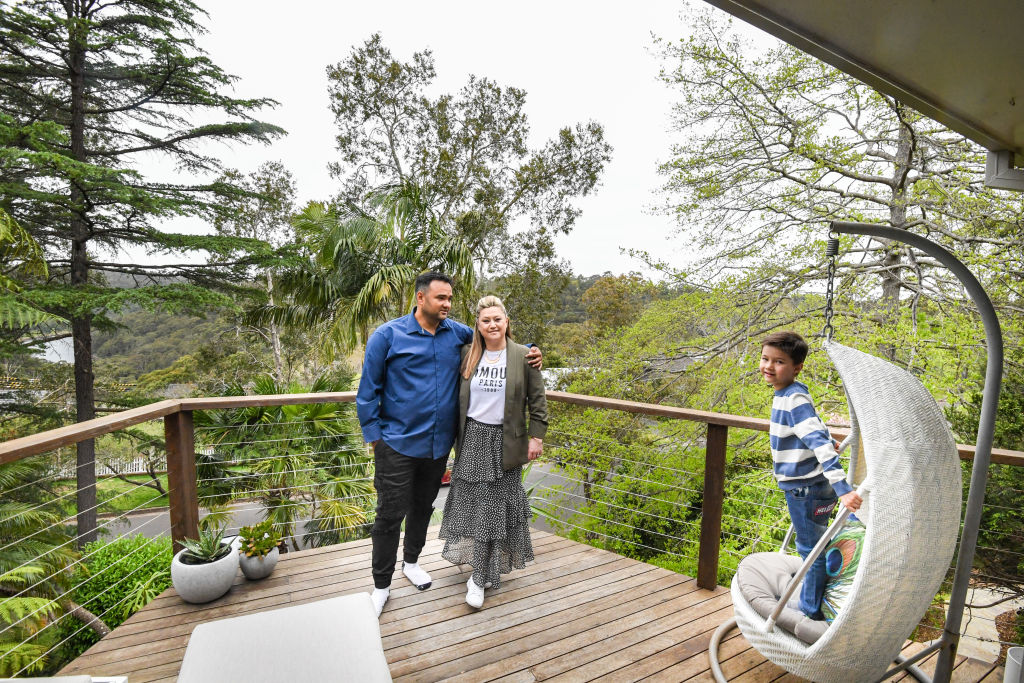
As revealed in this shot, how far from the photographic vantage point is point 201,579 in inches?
92.0

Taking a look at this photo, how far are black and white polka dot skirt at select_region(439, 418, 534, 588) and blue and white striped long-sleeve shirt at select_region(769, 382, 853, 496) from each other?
45.3 inches

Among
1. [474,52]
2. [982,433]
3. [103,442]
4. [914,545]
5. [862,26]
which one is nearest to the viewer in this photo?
[862,26]

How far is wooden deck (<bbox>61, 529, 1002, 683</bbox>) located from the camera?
6.44ft

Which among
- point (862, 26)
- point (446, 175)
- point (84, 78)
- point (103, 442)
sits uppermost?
point (84, 78)

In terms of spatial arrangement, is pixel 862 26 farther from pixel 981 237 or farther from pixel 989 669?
pixel 981 237

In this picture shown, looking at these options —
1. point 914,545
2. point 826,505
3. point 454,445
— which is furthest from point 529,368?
point 914,545

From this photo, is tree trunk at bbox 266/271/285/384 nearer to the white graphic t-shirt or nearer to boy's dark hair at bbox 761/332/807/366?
the white graphic t-shirt

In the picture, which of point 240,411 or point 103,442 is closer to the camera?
point 240,411

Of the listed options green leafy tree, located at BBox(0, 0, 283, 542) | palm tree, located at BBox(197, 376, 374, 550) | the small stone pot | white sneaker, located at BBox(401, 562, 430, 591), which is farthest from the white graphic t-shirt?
green leafy tree, located at BBox(0, 0, 283, 542)

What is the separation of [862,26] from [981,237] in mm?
5844

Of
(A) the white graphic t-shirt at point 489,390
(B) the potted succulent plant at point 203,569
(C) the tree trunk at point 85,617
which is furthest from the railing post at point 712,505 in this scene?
(C) the tree trunk at point 85,617

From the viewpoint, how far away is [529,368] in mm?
2451

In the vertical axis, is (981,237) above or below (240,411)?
above

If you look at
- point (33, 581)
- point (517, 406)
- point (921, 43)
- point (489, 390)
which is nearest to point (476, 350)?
point (489, 390)
